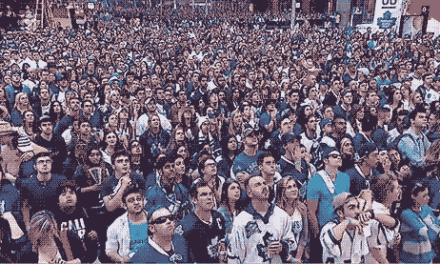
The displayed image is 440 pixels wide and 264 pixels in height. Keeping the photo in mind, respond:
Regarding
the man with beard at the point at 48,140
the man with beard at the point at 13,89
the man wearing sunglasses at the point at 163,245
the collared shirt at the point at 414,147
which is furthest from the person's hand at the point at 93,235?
the man with beard at the point at 13,89

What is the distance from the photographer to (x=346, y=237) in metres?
3.26

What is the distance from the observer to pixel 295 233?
361 cm

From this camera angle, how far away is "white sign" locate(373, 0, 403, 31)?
15938mm

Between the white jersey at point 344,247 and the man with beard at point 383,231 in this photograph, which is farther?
the man with beard at point 383,231

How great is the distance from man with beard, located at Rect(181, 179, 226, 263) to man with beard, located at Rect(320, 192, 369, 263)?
3.26ft

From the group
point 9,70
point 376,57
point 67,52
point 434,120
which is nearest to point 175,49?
point 67,52

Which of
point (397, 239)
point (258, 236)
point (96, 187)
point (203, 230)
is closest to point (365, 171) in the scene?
point (397, 239)

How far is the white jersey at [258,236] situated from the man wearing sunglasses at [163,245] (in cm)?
47

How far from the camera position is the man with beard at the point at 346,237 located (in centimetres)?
324

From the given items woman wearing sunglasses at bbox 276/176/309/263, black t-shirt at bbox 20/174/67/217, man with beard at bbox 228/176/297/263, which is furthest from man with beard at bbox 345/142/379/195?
black t-shirt at bbox 20/174/67/217

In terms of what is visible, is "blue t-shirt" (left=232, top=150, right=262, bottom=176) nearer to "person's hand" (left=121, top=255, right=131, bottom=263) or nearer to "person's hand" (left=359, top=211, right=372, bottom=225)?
"person's hand" (left=359, top=211, right=372, bottom=225)

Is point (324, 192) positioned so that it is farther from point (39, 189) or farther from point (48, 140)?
point (48, 140)

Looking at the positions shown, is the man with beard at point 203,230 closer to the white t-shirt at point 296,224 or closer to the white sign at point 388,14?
the white t-shirt at point 296,224

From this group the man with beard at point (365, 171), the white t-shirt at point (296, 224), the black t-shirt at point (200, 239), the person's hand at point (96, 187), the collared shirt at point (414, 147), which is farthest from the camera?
the collared shirt at point (414, 147)
